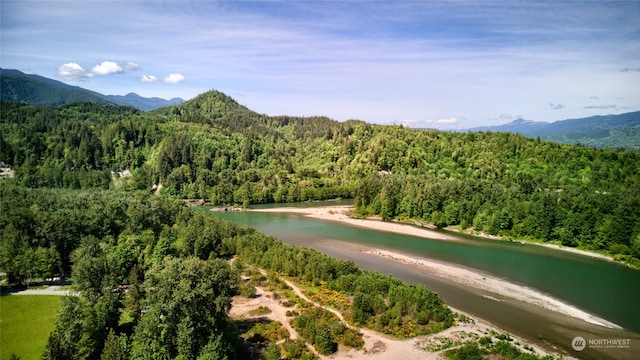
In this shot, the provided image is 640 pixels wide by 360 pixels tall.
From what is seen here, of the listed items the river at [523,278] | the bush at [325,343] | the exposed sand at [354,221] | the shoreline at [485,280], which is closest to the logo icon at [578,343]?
the river at [523,278]

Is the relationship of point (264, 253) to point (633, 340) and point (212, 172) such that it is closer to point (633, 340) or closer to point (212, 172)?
point (633, 340)

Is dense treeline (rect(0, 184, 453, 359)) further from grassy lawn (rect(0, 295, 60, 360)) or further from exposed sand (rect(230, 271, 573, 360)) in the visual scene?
grassy lawn (rect(0, 295, 60, 360))

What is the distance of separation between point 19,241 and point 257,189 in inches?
3532

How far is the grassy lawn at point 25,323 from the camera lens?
35875 millimetres

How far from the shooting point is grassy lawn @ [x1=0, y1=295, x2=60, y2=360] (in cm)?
3588

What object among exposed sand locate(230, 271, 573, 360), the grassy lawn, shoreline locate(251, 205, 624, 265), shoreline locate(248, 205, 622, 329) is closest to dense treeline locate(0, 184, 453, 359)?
exposed sand locate(230, 271, 573, 360)

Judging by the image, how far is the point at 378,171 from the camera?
15200 centimetres

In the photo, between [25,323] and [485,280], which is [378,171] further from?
[25,323]

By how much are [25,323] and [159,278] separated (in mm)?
21086

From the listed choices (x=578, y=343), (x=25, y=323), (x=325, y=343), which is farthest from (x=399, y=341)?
(x=25, y=323)

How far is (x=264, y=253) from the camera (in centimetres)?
6450

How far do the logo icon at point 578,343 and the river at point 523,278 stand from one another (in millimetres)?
447

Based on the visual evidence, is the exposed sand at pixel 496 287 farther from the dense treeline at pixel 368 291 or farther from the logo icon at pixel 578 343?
the dense treeline at pixel 368 291

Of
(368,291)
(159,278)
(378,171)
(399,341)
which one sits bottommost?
(399,341)
